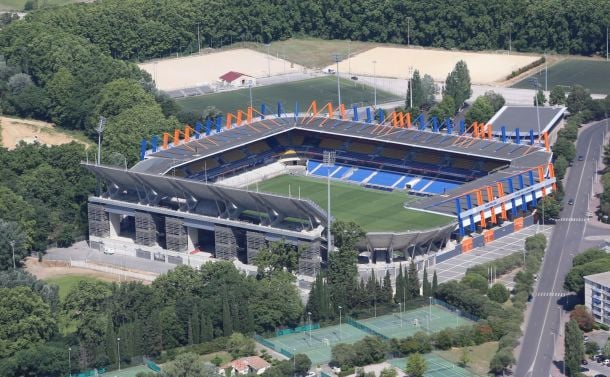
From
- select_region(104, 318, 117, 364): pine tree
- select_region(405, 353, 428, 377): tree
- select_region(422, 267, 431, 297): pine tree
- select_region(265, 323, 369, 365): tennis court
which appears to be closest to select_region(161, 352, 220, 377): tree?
select_region(104, 318, 117, 364): pine tree

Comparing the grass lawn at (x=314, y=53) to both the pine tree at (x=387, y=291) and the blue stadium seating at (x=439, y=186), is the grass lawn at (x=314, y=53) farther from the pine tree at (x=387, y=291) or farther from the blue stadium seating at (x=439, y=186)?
the pine tree at (x=387, y=291)

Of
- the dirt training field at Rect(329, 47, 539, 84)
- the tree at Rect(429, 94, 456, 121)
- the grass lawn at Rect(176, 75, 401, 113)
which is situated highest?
the dirt training field at Rect(329, 47, 539, 84)

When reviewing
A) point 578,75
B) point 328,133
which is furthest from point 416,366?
point 578,75

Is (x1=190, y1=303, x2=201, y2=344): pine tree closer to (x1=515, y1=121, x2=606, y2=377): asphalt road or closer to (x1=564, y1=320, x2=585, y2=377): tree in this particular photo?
(x1=515, y1=121, x2=606, y2=377): asphalt road

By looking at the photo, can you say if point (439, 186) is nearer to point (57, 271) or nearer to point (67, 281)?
point (57, 271)

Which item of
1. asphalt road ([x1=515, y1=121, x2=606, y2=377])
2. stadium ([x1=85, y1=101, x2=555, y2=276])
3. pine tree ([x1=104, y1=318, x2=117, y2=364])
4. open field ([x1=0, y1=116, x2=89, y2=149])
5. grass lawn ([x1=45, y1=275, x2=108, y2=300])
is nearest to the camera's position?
pine tree ([x1=104, y1=318, x2=117, y2=364])

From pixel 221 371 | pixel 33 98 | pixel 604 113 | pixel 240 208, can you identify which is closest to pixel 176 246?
pixel 240 208

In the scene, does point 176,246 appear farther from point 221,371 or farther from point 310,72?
point 310,72
